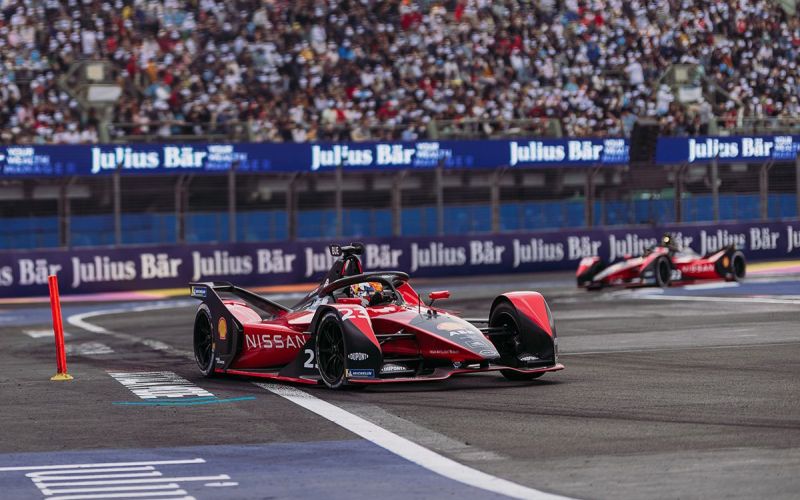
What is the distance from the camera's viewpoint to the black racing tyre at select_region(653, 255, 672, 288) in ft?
90.4

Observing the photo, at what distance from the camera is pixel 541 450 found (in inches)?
351

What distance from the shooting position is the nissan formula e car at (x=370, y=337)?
12.3 meters

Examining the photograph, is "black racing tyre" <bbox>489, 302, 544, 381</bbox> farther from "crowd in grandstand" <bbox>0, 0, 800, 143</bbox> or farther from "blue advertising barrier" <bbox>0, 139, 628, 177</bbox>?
"crowd in grandstand" <bbox>0, 0, 800, 143</bbox>

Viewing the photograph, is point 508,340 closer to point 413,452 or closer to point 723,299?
point 413,452

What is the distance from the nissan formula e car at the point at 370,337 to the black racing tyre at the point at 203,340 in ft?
0.08

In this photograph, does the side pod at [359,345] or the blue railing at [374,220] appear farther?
the blue railing at [374,220]

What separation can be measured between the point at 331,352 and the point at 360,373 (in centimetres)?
63

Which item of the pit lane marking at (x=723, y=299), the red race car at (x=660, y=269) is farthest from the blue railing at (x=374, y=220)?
the pit lane marking at (x=723, y=299)

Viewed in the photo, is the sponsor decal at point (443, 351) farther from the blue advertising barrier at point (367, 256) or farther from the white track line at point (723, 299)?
the blue advertising barrier at point (367, 256)

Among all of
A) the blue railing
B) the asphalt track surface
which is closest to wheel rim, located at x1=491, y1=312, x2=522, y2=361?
the asphalt track surface

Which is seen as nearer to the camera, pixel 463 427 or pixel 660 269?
pixel 463 427

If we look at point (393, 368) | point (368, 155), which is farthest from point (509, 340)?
point (368, 155)

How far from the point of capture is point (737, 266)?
29.1 meters

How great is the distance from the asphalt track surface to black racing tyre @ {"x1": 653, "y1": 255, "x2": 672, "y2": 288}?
9.81 metres
